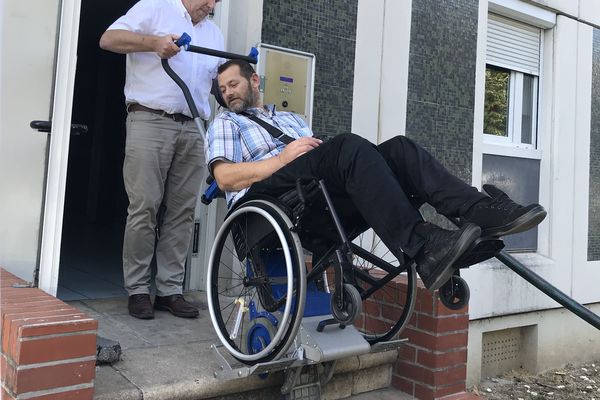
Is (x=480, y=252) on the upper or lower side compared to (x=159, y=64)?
lower

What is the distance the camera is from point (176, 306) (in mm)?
3250

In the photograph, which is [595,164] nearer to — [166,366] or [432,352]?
[432,352]

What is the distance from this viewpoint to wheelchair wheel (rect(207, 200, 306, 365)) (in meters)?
2.11

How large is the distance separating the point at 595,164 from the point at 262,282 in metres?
4.91

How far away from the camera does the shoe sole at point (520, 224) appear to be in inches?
76.0

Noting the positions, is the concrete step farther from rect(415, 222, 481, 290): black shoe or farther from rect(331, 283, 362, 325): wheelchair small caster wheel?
rect(415, 222, 481, 290): black shoe

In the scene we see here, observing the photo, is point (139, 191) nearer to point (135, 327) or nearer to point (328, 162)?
point (135, 327)

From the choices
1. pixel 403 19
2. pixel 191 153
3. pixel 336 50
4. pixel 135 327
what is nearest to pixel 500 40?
pixel 403 19

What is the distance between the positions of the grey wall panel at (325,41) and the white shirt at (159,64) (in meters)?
0.77

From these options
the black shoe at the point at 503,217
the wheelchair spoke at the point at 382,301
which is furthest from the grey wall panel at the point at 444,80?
the black shoe at the point at 503,217


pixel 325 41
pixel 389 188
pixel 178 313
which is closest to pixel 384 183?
pixel 389 188

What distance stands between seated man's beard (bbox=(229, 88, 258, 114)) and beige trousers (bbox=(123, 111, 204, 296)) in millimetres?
478

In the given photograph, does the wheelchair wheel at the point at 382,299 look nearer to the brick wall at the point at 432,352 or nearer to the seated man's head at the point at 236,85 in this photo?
the brick wall at the point at 432,352

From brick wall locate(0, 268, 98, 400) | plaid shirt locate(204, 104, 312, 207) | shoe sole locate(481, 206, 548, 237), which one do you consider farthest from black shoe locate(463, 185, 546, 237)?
brick wall locate(0, 268, 98, 400)
